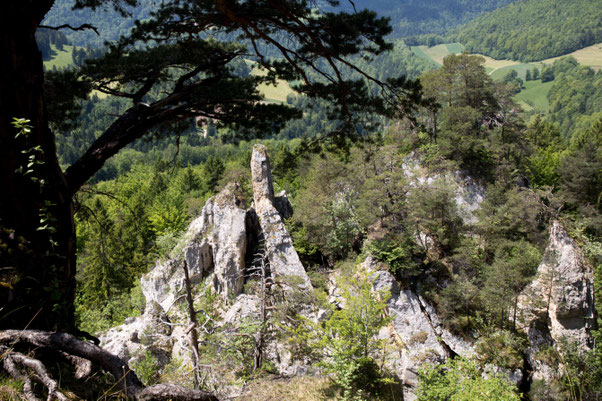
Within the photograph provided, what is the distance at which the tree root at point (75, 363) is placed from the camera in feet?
7.80

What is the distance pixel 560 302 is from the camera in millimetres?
17859

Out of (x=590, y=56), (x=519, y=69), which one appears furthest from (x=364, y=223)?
(x=519, y=69)

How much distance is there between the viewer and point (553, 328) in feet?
60.0

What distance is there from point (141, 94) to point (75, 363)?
3968mm

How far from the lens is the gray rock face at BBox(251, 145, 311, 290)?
1870 centimetres

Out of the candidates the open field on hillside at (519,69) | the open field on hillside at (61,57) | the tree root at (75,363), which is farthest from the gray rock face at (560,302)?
the open field on hillside at (61,57)

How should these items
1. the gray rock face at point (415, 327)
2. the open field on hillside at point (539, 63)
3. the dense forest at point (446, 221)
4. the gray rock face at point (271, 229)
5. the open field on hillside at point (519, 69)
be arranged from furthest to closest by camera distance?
the open field on hillside at point (519, 69) → the open field on hillside at point (539, 63) → the gray rock face at point (271, 229) → the dense forest at point (446, 221) → the gray rock face at point (415, 327)

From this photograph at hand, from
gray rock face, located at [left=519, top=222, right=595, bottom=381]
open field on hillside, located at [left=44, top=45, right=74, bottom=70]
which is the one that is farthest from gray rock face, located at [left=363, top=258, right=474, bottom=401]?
open field on hillside, located at [left=44, top=45, right=74, bottom=70]

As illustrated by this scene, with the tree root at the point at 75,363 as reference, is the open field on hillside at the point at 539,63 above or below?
above

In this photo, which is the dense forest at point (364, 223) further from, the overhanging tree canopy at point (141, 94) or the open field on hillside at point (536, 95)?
the open field on hillside at point (536, 95)

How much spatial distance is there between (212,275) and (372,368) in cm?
1398

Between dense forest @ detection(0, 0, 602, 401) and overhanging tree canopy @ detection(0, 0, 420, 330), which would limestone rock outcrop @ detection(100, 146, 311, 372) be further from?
overhanging tree canopy @ detection(0, 0, 420, 330)

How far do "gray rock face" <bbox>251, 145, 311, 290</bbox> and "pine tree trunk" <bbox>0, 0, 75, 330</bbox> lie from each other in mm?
13776

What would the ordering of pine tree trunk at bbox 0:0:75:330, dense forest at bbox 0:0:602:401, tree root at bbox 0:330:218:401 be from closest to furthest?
tree root at bbox 0:330:218:401
pine tree trunk at bbox 0:0:75:330
dense forest at bbox 0:0:602:401
